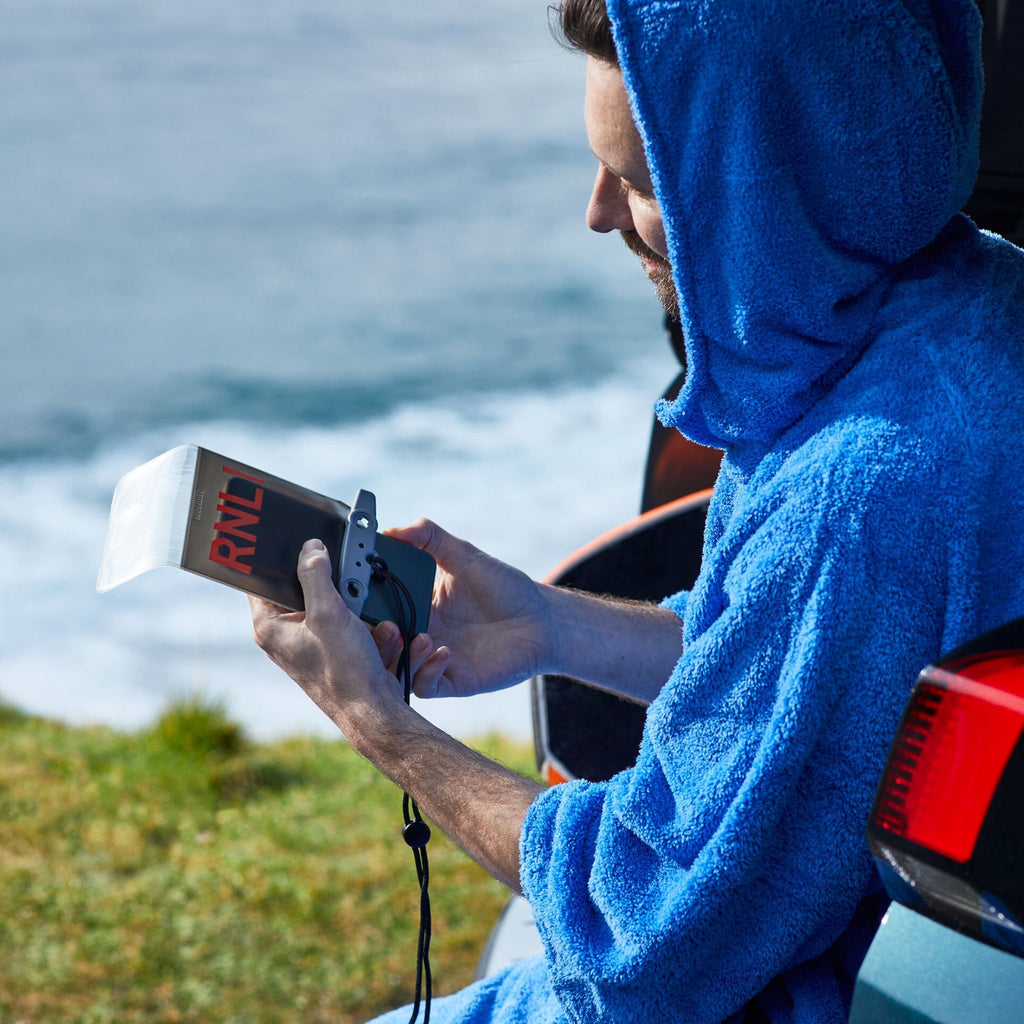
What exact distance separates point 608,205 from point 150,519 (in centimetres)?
62

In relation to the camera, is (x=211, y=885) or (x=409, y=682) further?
(x=211, y=885)

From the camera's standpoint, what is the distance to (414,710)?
1.43m

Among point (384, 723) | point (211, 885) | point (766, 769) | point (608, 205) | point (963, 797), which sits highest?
point (608, 205)

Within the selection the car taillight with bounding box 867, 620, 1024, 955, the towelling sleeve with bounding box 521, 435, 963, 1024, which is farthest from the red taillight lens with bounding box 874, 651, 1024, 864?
the towelling sleeve with bounding box 521, 435, 963, 1024

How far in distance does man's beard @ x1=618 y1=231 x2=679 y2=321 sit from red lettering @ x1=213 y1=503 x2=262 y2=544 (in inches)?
21.2

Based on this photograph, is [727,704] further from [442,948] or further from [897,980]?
[442,948]

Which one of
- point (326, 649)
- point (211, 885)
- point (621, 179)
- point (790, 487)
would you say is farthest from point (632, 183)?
point (211, 885)

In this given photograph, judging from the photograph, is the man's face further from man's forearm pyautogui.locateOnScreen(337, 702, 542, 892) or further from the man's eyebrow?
man's forearm pyautogui.locateOnScreen(337, 702, 542, 892)

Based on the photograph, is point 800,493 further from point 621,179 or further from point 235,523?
point 235,523

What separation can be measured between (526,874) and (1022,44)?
61.3 inches

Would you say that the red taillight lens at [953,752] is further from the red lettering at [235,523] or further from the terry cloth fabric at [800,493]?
the red lettering at [235,523]

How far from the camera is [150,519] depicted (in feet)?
4.74

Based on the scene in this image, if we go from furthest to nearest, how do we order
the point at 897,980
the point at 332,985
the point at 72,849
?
the point at 72,849 < the point at 332,985 < the point at 897,980

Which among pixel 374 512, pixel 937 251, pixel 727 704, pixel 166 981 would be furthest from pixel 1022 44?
pixel 166 981
